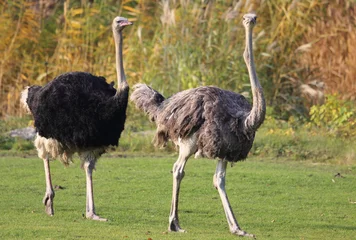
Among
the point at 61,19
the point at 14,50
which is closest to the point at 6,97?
the point at 14,50

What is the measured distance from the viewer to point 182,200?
34.8 ft

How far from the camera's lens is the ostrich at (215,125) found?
848 centimetres

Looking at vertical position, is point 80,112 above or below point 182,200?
above

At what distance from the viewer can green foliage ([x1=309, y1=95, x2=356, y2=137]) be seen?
47.8 feet

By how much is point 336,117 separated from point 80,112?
20.7ft

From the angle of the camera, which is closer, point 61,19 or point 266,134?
point 266,134

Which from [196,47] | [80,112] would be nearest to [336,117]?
[196,47]

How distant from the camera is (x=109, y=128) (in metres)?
9.36

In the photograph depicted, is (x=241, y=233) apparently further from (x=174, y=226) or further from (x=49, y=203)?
(x=49, y=203)

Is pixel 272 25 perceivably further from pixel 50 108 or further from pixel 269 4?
pixel 50 108

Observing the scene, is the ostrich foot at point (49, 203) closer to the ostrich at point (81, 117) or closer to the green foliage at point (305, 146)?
the ostrich at point (81, 117)

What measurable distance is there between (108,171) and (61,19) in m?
6.74

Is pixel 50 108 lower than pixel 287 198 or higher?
higher

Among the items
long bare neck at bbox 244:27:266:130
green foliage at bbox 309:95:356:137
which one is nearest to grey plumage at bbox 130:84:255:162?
long bare neck at bbox 244:27:266:130
